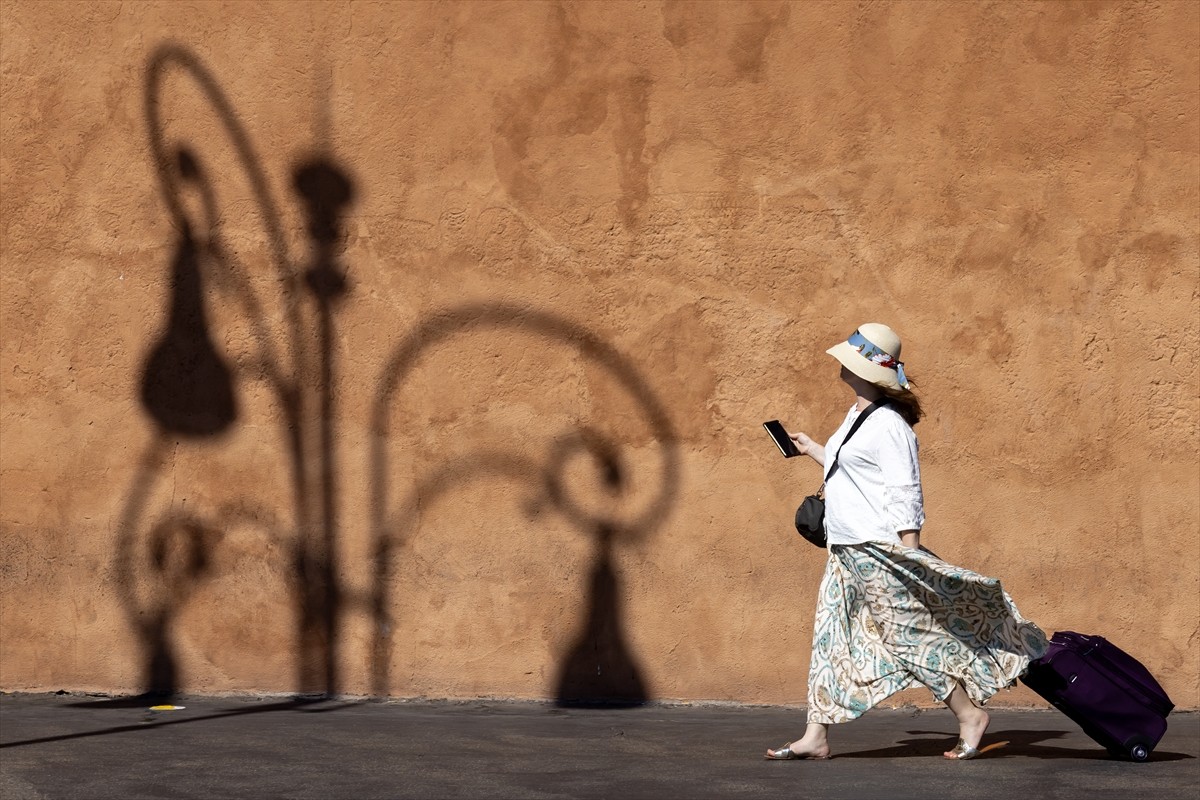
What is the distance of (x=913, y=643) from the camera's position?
655 centimetres

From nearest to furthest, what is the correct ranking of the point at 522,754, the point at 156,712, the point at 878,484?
the point at 878,484 < the point at 522,754 < the point at 156,712

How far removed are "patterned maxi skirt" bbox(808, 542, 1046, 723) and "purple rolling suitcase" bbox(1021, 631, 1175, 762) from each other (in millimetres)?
149

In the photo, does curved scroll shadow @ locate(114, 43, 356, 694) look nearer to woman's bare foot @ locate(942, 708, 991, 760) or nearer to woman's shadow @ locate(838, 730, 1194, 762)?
woman's shadow @ locate(838, 730, 1194, 762)

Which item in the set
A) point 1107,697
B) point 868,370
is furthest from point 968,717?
point 868,370

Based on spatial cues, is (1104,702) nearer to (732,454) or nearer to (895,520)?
(895,520)

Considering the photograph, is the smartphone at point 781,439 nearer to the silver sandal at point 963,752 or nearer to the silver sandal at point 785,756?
the silver sandal at point 785,756

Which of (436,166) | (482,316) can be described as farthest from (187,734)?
(436,166)

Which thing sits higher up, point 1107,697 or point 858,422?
point 858,422

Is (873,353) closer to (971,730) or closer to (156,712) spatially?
(971,730)

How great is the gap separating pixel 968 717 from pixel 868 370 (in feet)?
4.67

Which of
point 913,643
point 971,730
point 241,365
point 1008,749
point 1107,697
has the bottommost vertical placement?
point 1008,749

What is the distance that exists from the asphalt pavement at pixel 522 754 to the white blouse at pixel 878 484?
3.04 ft

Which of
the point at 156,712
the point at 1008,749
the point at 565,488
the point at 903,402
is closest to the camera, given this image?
the point at 903,402

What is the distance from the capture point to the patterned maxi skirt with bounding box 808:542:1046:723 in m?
6.50
